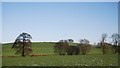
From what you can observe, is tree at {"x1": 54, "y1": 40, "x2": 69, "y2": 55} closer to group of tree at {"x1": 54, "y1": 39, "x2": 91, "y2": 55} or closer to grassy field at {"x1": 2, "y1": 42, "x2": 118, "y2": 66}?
group of tree at {"x1": 54, "y1": 39, "x2": 91, "y2": 55}

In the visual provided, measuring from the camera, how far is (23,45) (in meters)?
39.9

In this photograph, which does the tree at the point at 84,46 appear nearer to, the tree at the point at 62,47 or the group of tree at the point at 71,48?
the group of tree at the point at 71,48

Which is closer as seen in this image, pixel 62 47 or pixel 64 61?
pixel 64 61

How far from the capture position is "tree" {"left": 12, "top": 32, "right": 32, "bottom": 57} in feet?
123

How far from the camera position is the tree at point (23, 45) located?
37.4 metres

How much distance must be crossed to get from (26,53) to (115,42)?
16.3 meters

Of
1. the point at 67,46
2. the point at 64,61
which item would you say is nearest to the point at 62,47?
the point at 67,46

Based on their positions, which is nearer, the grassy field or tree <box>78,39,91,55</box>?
the grassy field

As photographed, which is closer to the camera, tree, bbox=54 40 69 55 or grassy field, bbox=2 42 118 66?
grassy field, bbox=2 42 118 66

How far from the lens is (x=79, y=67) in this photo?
55.5 feet

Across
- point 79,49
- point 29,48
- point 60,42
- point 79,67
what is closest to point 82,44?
point 79,49

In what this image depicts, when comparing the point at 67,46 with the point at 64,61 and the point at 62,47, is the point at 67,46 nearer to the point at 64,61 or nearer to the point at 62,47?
the point at 62,47

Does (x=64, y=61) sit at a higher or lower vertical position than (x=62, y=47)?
lower

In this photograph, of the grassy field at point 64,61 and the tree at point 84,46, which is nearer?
the grassy field at point 64,61
